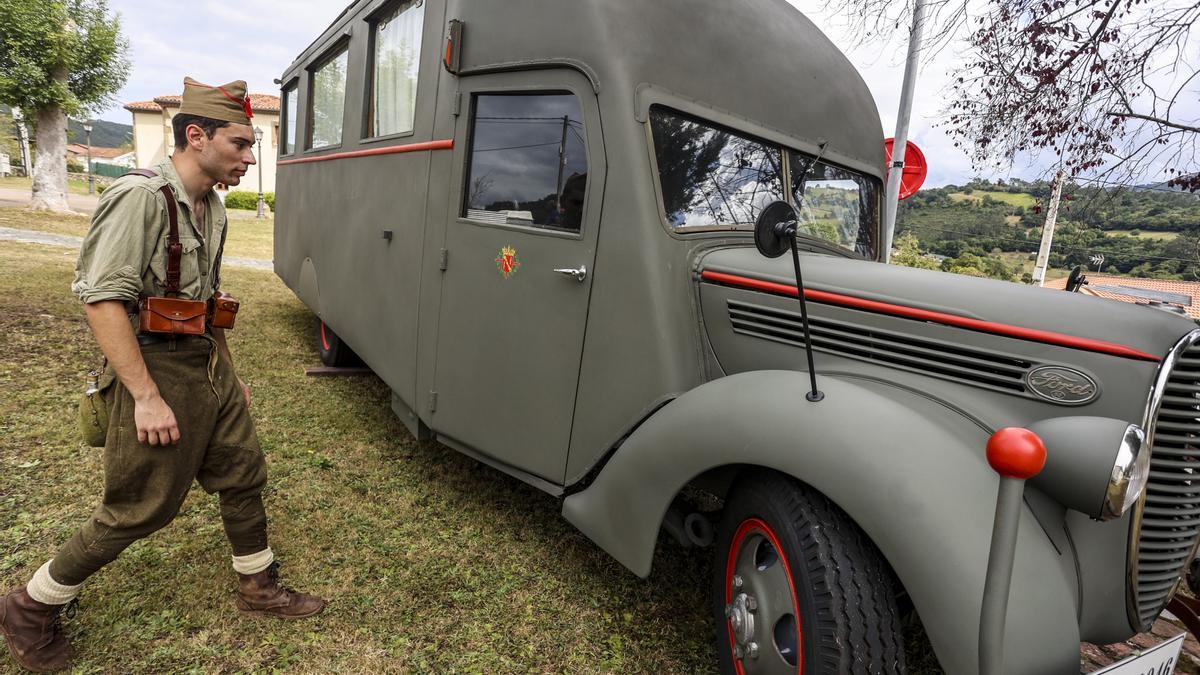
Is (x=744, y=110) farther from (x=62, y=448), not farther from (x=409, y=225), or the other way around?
(x=62, y=448)

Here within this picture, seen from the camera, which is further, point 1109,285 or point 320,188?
point 320,188

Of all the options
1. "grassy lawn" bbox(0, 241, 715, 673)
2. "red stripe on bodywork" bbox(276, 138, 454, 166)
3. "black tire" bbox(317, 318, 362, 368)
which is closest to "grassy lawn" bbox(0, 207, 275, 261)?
"black tire" bbox(317, 318, 362, 368)

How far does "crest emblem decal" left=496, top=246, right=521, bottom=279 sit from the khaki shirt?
45.9 inches

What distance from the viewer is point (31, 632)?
211cm

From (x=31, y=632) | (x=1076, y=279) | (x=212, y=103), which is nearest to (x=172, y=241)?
(x=212, y=103)

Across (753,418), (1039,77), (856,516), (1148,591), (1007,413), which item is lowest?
(1148,591)

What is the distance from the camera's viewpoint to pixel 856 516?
67.1 inches

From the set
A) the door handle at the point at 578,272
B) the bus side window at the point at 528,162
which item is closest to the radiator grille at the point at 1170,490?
the door handle at the point at 578,272

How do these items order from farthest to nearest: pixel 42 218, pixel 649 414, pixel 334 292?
pixel 42 218 < pixel 334 292 < pixel 649 414

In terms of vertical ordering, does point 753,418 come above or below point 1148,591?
above

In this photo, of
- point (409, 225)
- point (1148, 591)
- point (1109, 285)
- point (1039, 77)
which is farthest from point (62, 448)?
point (1039, 77)

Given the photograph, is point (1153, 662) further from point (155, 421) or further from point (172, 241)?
point (172, 241)

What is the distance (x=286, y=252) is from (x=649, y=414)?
5398 mm

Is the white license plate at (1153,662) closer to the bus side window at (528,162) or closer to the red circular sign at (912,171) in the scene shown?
the bus side window at (528,162)
